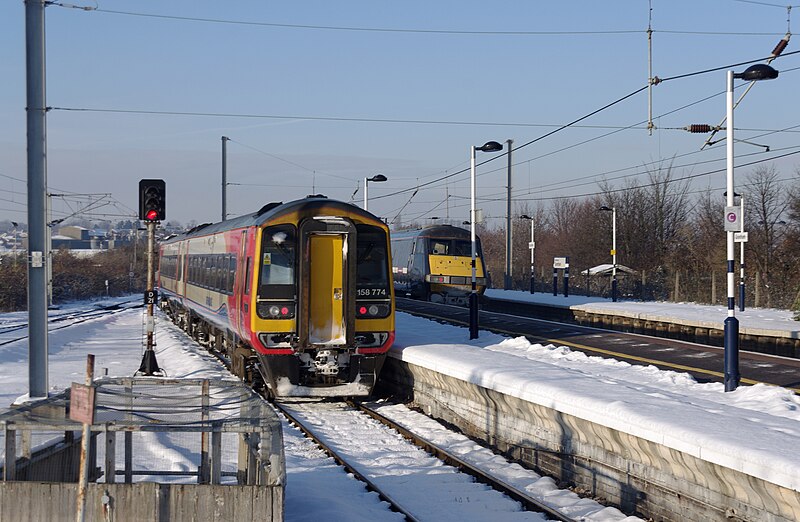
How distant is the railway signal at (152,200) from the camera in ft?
59.6

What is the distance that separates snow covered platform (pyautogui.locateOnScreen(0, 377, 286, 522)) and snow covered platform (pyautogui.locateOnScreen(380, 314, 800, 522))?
3712 millimetres

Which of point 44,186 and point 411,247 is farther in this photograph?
point 411,247

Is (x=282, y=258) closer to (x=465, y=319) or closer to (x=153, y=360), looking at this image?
(x=153, y=360)

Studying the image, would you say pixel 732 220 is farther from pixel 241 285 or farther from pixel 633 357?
pixel 241 285

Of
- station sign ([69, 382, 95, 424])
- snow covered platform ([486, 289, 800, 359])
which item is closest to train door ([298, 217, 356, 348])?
station sign ([69, 382, 95, 424])

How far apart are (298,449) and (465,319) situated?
50.6 feet

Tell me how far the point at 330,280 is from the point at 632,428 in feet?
23.4

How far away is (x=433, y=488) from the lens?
33.2 ft

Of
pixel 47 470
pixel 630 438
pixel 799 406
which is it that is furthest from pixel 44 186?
pixel 799 406

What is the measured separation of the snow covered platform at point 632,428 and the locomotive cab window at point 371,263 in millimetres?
1326

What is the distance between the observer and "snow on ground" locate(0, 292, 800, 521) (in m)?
8.34

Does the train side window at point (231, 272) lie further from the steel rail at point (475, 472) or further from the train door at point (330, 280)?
the steel rail at point (475, 472)

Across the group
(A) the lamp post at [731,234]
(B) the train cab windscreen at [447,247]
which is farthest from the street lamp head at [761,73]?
(B) the train cab windscreen at [447,247]

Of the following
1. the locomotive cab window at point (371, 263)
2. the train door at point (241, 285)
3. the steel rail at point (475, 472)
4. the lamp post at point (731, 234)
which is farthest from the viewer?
the train door at point (241, 285)
